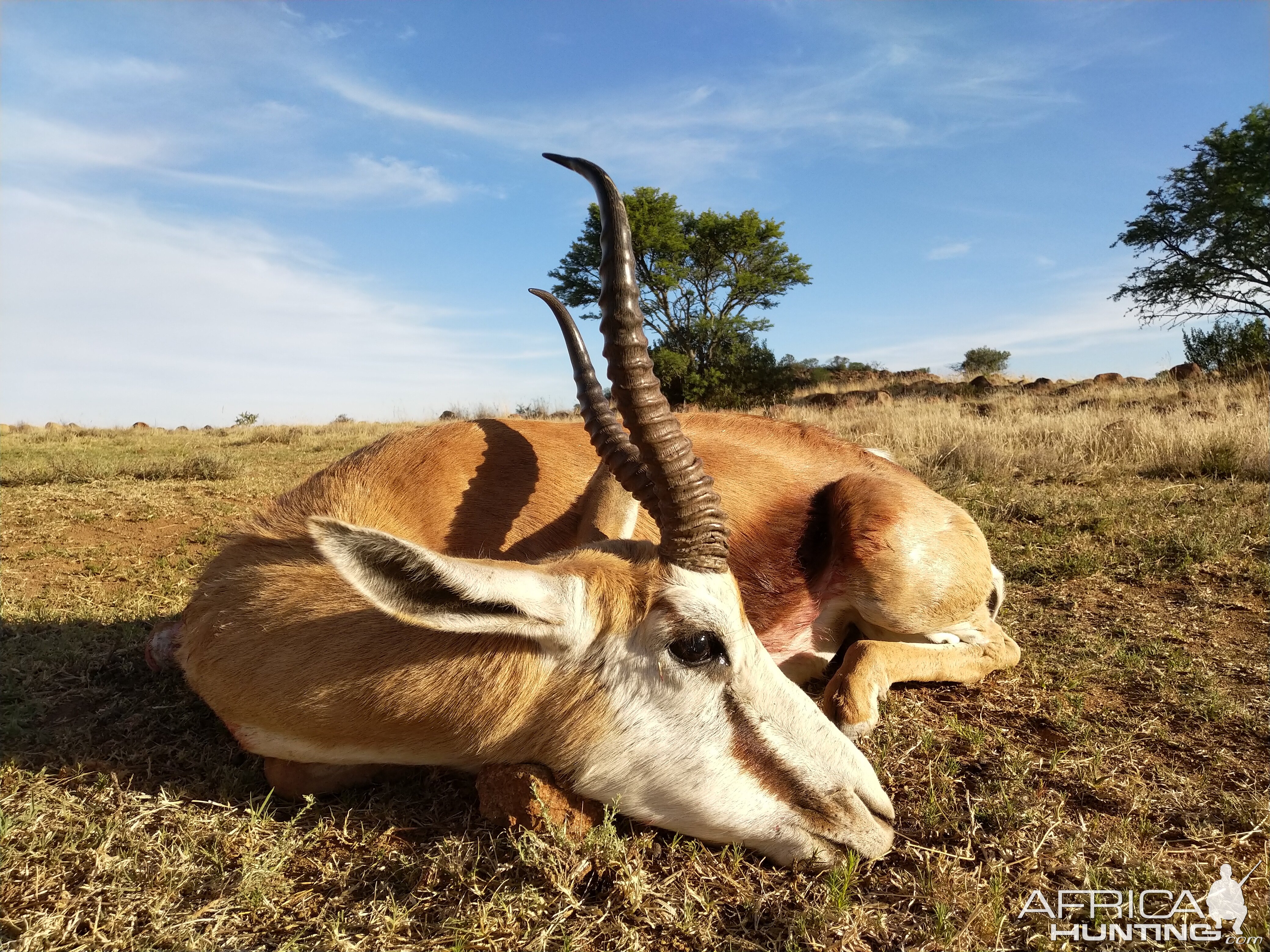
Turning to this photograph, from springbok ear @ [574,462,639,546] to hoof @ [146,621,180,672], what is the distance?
7.62 ft

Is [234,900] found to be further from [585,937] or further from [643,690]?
[643,690]

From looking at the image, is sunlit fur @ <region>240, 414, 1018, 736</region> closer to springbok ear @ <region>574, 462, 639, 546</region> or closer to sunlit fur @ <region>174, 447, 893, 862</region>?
springbok ear @ <region>574, 462, 639, 546</region>

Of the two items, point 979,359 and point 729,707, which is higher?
point 979,359

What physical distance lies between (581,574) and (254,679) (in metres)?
1.20

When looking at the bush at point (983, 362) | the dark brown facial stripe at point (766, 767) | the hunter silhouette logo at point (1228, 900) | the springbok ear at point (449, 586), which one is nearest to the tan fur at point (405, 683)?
the springbok ear at point (449, 586)

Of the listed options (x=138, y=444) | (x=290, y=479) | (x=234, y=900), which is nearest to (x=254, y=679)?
(x=234, y=900)

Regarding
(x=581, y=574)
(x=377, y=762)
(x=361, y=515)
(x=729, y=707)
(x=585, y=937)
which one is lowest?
(x=585, y=937)

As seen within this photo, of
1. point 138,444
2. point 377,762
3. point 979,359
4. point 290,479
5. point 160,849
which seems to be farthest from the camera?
point 979,359

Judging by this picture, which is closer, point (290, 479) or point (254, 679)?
point (254, 679)

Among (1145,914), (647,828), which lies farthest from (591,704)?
(1145,914)

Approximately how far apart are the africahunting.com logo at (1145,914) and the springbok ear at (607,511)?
1.95 meters

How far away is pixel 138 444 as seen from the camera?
50.9ft

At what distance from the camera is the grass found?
222 cm

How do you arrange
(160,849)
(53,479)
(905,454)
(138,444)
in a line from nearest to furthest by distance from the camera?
(160,849)
(53,479)
(905,454)
(138,444)
